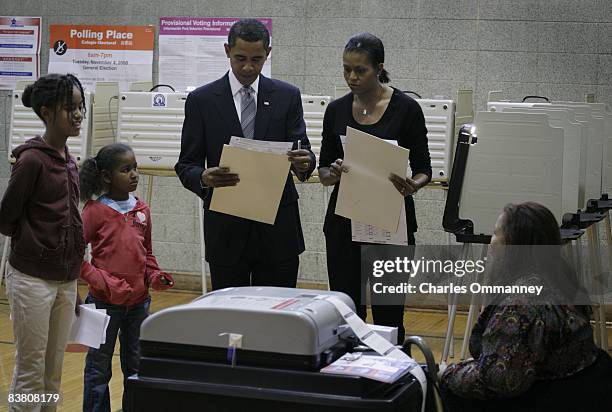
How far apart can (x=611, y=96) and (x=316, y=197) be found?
198 cm

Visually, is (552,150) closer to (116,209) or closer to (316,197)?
(116,209)

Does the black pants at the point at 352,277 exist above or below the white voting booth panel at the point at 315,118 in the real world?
below

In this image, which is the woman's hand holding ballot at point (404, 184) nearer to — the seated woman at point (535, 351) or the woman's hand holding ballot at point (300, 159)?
the woman's hand holding ballot at point (300, 159)

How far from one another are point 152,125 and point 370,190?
8.13ft

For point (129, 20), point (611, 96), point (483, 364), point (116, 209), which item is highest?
point (129, 20)

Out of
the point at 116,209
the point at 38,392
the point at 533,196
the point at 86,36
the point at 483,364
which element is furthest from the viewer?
the point at 86,36

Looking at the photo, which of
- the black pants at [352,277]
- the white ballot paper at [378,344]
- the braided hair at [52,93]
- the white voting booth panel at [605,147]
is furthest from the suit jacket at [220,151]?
the white voting booth panel at [605,147]

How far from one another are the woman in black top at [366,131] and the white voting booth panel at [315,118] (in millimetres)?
1834

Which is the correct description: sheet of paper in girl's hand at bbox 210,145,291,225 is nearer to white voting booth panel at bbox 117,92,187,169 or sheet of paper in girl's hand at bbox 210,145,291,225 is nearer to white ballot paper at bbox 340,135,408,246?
white ballot paper at bbox 340,135,408,246

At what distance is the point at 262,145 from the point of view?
2.83 meters

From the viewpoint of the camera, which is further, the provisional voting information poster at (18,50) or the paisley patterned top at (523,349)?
the provisional voting information poster at (18,50)

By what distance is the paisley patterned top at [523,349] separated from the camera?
201cm

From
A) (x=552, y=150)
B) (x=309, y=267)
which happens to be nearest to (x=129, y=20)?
(x=309, y=267)

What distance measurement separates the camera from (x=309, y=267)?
6.25m
